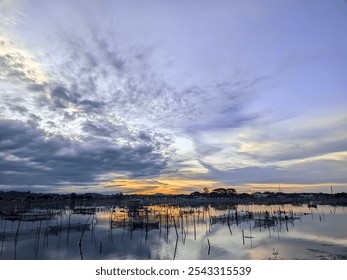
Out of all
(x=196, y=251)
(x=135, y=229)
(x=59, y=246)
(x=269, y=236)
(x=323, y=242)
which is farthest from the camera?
(x=135, y=229)

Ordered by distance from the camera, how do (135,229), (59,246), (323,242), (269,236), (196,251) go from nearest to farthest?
(196,251), (59,246), (323,242), (269,236), (135,229)

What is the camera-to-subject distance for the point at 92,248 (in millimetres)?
17141

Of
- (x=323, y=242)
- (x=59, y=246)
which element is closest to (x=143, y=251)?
(x=59, y=246)

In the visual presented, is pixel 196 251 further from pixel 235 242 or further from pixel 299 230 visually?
pixel 299 230

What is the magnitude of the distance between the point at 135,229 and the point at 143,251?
8161 millimetres
